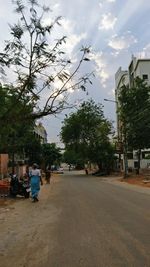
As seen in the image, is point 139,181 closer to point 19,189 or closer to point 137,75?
point 19,189

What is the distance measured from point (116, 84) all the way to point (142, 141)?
6655 cm

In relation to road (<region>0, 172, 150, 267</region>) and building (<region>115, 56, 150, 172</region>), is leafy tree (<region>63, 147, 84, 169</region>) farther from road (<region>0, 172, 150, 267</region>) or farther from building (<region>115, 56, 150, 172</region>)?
road (<region>0, 172, 150, 267</region>)

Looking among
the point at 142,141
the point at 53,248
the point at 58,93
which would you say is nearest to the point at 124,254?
the point at 53,248

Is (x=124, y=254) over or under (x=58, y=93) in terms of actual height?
under

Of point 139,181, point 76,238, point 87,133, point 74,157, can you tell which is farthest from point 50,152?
point 76,238

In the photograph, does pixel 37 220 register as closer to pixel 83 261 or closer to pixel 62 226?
pixel 62 226

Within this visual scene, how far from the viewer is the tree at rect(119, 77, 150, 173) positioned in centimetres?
5812

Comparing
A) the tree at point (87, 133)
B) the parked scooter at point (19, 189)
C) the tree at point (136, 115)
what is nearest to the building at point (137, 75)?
the tree at point (87, 133)

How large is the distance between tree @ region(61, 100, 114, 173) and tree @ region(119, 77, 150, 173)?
17289 millimetres

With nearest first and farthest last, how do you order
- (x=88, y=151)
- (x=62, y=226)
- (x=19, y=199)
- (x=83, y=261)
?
(x=83, y=261), (x=62, y=226), (x=19, y=199), (x=88, y=151)

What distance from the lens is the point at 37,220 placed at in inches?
591

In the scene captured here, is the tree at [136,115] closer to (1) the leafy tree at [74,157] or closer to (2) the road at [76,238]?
(1) the leafy tree at [74,157]

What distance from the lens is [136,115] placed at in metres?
58.5

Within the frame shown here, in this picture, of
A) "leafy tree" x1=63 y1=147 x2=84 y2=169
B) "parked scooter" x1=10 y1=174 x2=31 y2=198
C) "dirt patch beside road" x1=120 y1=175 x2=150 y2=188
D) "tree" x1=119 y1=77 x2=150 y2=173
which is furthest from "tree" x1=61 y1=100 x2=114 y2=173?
"parked scooter" x1=10 y1=174 x2=31 y2=198
